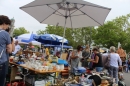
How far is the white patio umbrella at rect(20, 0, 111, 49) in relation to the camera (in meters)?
4.77

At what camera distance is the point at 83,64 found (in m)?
7.49

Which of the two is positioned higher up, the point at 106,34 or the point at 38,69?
the point at 106,34

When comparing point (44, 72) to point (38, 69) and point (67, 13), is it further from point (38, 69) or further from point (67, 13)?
point (67, 13)

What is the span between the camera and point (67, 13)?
589 cm

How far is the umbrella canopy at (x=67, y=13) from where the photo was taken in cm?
477

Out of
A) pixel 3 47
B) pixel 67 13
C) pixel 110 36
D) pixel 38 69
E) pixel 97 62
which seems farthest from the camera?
pixel 110 36

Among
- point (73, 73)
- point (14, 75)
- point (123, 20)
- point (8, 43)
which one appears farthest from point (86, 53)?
point (123, 20)

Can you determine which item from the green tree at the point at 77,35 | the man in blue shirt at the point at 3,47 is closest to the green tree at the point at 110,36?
the green tree at the point at 77,35

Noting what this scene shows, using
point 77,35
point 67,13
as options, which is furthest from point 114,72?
point 77,35

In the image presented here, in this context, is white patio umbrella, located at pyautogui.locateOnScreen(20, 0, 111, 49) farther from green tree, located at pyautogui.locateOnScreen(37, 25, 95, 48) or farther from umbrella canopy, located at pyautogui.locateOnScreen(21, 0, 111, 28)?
green tree, located at pyautogui.locateOnScreen(37, 25, 95, 48)

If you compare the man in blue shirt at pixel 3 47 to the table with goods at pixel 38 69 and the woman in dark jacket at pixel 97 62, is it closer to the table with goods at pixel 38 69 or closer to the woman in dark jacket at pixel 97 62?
the table with goods at pixel 38 69

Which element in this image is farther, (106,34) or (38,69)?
(106,34)

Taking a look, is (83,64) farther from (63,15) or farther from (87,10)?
(87,10)

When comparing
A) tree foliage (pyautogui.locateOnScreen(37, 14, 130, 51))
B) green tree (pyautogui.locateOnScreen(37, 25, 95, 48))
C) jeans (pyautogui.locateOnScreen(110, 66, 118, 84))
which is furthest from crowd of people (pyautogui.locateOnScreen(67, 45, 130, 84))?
green tree (pyautogui.locateOnScreen(37, 25, 95, 48))
